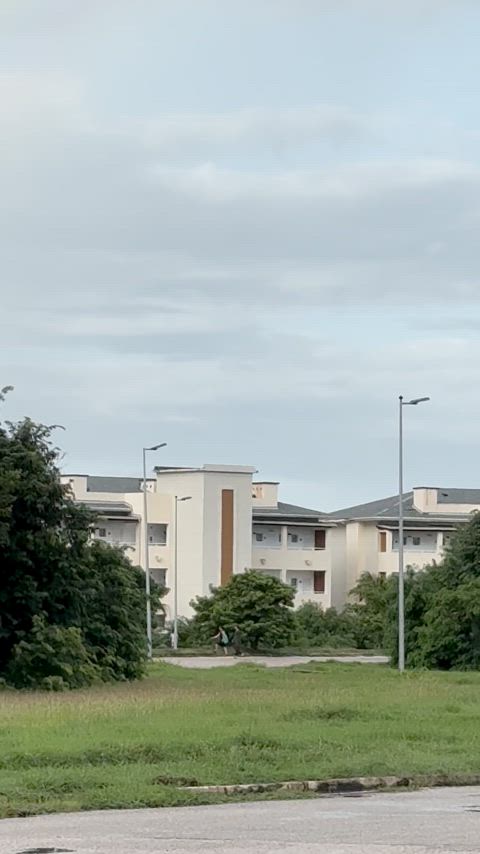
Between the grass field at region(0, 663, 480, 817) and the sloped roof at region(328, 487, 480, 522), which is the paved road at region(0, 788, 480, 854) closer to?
the grass field at region(0, 663, 480, 817)

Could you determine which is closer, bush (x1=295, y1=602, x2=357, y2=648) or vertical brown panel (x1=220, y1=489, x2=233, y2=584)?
bush (x1=295, y1=602, x2=357, y2=648)

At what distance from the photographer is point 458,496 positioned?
117 m

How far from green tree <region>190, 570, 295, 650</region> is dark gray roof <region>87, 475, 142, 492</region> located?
29882 millimetres

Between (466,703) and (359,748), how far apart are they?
411 inches

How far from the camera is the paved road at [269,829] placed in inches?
497

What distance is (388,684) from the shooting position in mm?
40875

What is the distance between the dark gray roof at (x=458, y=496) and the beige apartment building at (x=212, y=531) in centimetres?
1053

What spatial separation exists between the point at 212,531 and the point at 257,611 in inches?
941

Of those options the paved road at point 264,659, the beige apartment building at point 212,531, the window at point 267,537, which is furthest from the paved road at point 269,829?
the window at point 267,537

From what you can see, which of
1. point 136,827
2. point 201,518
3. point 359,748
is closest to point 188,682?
point 359,748

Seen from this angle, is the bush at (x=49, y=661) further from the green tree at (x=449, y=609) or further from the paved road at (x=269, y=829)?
the paved road at (x=269, y=829)

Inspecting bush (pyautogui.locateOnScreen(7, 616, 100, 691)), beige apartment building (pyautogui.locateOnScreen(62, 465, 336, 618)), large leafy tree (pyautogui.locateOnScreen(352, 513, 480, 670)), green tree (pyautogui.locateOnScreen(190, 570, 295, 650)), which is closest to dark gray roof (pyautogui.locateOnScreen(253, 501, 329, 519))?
beige apartment building (pyautogui.locateOnScreen(62, 465, 336, 618))

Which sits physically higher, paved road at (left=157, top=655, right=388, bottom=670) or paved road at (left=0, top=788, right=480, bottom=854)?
paved road at (left=0, top=788, right=480, bottom=854)

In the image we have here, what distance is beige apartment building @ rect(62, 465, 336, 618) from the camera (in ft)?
333
